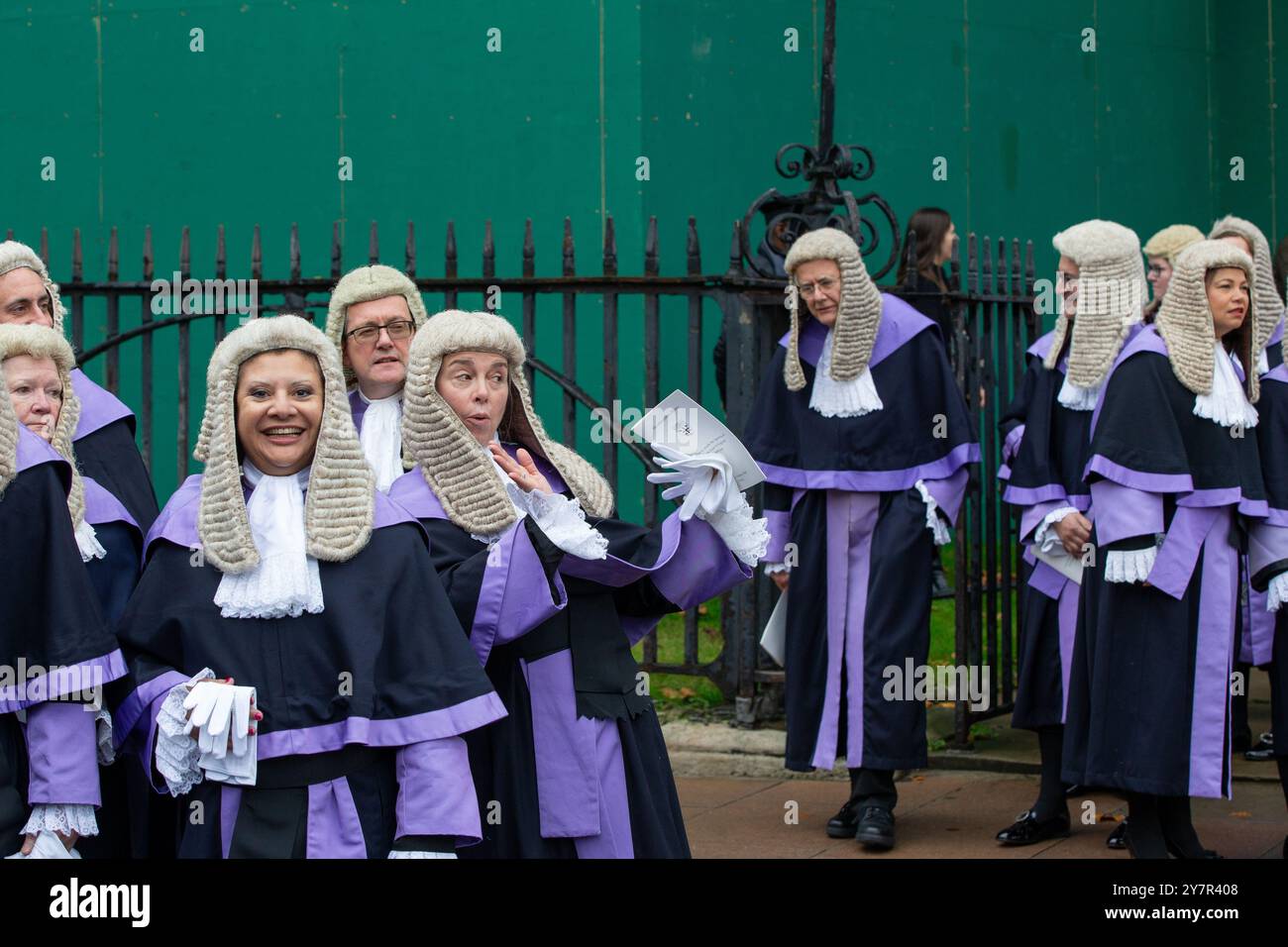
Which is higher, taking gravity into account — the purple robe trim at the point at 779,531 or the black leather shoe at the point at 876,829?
the purple robe trim at the point at 779,531

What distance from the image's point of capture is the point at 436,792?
3646mm

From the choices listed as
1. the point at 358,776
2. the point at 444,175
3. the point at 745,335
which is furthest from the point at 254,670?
the point at 444,175

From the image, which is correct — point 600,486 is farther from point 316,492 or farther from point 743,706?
point 743,706

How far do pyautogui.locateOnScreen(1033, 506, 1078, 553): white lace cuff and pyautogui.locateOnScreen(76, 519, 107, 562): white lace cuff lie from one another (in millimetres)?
3498

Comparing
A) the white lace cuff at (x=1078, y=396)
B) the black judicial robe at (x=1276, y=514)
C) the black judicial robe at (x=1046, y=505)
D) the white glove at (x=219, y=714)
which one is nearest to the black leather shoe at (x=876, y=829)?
the black judicial robe at (x=1046, y=505)

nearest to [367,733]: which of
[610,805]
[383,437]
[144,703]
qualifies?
→ [144,703]

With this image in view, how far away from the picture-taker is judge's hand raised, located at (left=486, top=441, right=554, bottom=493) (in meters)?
4.35

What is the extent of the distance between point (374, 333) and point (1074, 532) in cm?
257

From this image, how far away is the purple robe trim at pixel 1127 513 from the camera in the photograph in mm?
5934

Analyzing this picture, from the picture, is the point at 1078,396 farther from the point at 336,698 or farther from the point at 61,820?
→ the point at 61,820

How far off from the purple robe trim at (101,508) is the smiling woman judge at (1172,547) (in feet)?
10.4

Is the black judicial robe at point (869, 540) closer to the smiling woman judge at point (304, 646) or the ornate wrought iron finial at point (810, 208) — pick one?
the ornate wrought iron finial at point (810, 208)

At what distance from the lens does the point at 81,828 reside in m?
3.74
